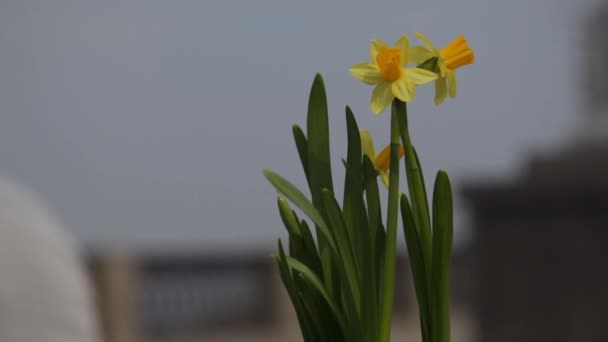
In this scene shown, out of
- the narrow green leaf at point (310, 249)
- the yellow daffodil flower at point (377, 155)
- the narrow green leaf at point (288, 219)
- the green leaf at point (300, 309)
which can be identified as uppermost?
the yellow daffodil flower at point (377, 155)

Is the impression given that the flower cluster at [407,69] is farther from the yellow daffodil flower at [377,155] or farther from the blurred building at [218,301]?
the blurred building at [218,301]

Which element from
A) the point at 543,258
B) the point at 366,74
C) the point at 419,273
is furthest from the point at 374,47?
the point at 543,258

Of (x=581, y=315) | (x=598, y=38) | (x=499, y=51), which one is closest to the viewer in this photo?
(x=581, y=315)

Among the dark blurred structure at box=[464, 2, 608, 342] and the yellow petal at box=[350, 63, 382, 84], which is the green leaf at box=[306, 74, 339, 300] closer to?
the yellow petal at box=[350, 63, 382, 84]

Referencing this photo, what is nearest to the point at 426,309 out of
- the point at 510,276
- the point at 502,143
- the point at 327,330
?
the point at 327,330

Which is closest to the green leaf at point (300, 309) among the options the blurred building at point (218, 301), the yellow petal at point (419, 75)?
the yellow petal at point (419, 75)

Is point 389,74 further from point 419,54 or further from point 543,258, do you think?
point 543,258

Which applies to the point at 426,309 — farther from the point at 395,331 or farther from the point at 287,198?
the point at 395,331

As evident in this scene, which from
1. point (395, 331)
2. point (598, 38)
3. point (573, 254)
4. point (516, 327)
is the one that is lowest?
point (395, 331)
